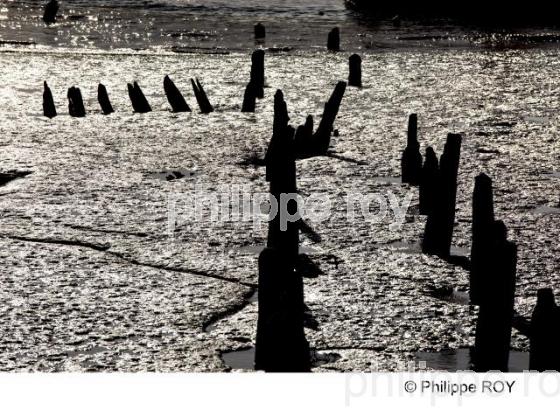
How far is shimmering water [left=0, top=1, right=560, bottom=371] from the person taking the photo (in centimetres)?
746

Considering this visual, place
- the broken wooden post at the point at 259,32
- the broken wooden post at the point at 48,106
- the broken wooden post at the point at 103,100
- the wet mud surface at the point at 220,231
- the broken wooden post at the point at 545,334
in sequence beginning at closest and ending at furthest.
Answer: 1. the broken wooden post at the point at 545,334
2. the wet mud surface at the point at 220,231
3. the broken wooden post at the point at 48,106
4. the broken wooden post at the point at 103,100
5. the broken wooden post at the point at 259,32

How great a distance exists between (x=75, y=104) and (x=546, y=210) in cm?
740

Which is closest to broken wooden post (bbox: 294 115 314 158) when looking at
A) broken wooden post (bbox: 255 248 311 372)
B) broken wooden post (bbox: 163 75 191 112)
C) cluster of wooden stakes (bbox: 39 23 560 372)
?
cluster of wooden stakes (bbox: 39 23 560 372)

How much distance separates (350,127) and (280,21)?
983 inches

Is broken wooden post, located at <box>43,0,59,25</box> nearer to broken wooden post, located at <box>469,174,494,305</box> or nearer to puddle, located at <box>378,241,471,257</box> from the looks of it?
puddle, located at <box>378,241,471,257</box>

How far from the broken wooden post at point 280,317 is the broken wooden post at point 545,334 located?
1.20 meters

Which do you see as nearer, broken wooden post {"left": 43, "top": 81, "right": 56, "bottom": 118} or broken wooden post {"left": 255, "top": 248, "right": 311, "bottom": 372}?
broken wooden post {"left": 255, "top": 248, "right": 311, "bottom": 372}

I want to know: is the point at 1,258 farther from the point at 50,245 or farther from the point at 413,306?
the point at 413,306

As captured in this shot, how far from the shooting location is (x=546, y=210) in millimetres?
10641

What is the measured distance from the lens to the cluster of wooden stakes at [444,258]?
617 cm

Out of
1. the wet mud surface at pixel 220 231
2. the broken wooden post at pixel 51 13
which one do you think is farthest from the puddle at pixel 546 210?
the broken wooden post at pixel 51 13

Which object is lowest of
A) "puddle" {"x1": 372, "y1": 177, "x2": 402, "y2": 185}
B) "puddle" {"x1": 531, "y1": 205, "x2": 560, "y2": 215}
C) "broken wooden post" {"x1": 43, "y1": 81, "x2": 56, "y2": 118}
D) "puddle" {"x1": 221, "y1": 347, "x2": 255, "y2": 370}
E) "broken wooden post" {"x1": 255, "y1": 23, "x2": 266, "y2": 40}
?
"puddle" {"x1": 221, "y1": 347, "x2": 255, "y2": 370}

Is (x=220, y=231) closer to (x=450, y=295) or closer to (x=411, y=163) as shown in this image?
(x=450, y=295)

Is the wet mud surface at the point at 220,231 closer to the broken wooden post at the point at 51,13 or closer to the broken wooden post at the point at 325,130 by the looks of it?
the broken wooden post at the point at 325,130
